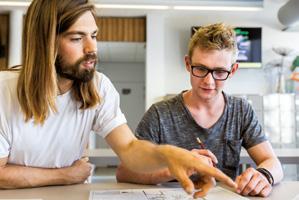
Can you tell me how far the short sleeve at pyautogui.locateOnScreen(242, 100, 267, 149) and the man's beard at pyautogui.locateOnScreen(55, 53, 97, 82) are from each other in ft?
2.32

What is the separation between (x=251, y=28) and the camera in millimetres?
5703

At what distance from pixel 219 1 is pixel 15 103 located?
4.20 metres

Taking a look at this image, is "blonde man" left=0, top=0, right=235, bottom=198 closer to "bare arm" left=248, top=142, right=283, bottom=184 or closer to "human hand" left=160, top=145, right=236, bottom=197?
"human hand" left=160, top=145, right=236, bottom=197

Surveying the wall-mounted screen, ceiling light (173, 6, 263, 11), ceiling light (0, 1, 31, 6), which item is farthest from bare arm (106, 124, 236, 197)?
the wall-mounted screen

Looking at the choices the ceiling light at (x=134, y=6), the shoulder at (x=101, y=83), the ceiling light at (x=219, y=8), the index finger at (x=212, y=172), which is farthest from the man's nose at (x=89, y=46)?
the ceiling light at (x=219, y=8)

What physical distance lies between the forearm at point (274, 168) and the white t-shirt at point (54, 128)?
22.2 inches

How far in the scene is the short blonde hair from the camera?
1.47m

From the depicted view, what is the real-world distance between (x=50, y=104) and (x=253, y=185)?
2.35 ft

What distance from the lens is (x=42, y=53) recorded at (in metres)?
1.21

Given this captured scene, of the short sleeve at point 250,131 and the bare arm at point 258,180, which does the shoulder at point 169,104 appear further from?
the bare arm at point 258,180

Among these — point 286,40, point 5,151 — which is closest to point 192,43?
point 5,151

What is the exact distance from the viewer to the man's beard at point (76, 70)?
1.21m

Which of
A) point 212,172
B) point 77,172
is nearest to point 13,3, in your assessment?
point 77,172

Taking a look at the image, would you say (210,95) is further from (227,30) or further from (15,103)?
(15,103)
